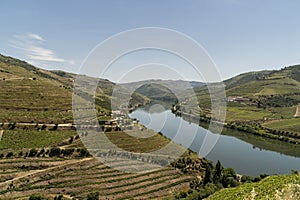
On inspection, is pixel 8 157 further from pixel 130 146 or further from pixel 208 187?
pixel 208 187

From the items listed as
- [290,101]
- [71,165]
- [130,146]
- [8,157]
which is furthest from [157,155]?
[290,101]

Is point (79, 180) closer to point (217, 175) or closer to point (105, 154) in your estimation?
point (105, 154)

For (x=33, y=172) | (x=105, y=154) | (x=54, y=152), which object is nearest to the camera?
(x=33, y=172)

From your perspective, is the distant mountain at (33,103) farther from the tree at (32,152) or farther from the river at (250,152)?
the river at (250,152)

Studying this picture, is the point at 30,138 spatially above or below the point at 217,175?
above

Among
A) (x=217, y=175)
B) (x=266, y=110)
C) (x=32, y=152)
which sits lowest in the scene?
(x=32, y=152)

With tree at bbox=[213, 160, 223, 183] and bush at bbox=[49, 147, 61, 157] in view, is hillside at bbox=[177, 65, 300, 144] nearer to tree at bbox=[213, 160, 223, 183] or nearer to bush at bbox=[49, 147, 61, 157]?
tree at bbox=[213, 160, 223, 183]

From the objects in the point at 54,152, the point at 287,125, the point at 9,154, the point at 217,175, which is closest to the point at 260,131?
the point at 287,125
